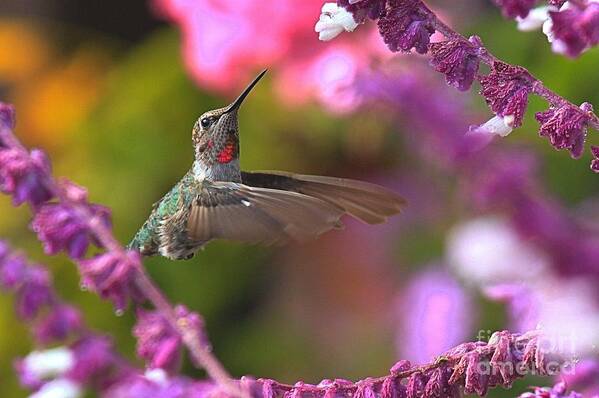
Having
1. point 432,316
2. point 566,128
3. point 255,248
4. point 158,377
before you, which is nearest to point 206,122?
point 158,377

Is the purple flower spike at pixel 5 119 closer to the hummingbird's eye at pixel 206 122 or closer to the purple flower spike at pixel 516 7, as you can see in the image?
the hummingbird's eye at pixel 206 122

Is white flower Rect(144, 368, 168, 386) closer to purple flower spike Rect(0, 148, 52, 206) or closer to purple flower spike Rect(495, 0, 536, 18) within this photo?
purple flower spike Rect(0, 148, 52, 206)

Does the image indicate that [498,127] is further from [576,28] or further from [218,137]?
[218,137]

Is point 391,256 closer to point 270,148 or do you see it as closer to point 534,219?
point 270,148

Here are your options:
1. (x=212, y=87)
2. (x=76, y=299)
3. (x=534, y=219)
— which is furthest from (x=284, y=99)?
(x=534, y=219)


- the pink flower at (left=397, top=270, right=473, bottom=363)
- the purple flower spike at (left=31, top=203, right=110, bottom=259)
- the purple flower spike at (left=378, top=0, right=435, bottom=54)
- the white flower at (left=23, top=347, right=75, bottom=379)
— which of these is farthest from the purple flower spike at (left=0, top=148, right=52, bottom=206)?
the pink flower at (left=397, top=270, right=473, bottom=363)
